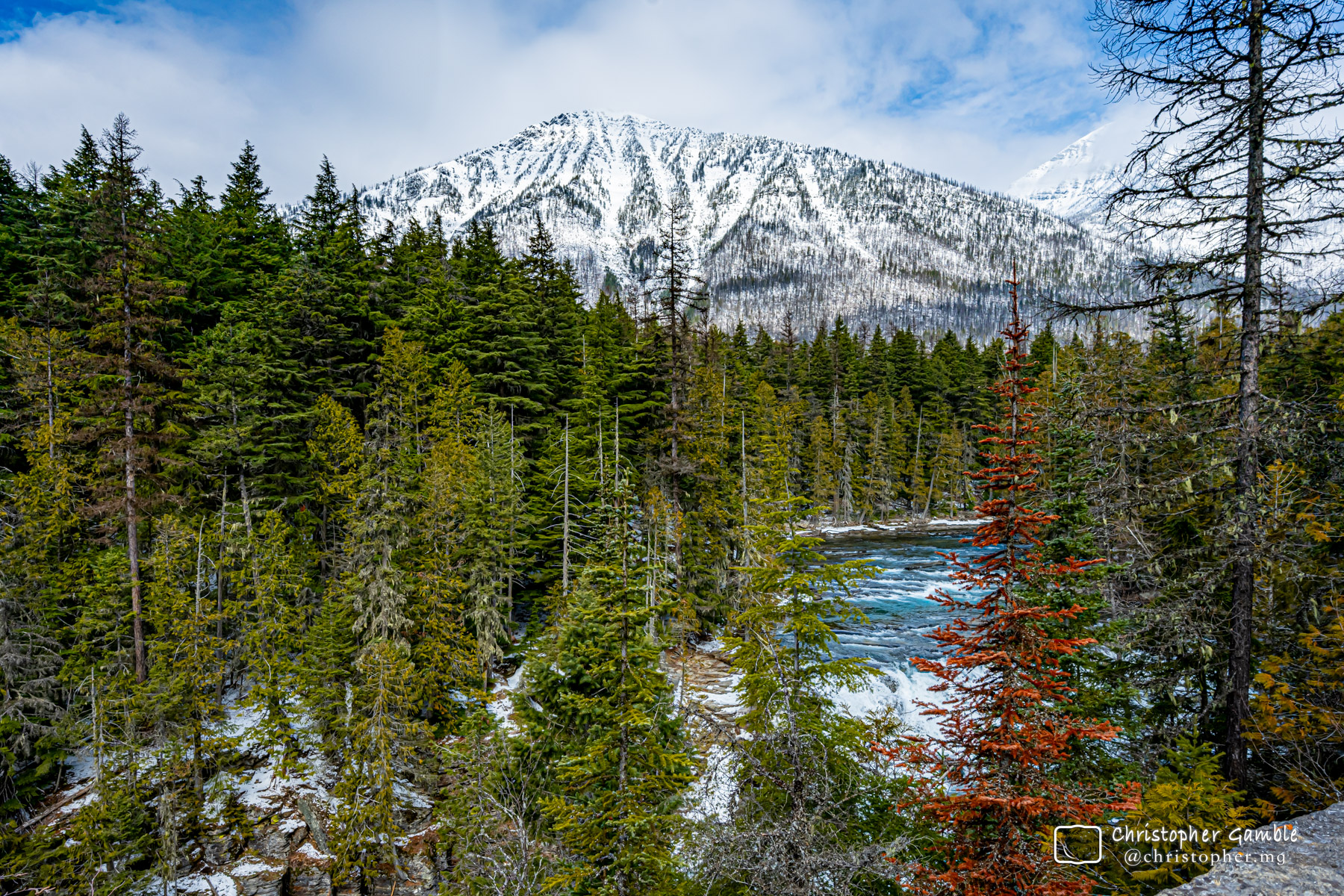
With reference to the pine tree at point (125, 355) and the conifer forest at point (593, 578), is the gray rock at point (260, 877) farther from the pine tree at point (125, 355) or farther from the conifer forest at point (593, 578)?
the pine tree at point (125, 355)

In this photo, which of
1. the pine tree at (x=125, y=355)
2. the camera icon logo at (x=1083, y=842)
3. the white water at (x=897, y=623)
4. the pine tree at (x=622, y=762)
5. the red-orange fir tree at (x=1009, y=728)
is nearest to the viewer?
the red-orange fir tree at (x=1009, y=728)

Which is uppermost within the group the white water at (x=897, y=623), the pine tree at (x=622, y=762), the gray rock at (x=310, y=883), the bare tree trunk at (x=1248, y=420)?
the bare tree trunk at (x=1248, y=420)

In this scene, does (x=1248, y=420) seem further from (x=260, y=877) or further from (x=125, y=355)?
(x=125, y=355)

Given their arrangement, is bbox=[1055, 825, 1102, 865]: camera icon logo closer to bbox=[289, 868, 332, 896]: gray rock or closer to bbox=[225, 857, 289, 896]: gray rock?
bbox=[289, 868, 332, 896]: gray rock

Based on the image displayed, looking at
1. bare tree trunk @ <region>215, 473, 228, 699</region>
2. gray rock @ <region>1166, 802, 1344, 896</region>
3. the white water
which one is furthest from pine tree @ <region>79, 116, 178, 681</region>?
gray rock @ <region>1166, 802, 1344, 896</region>

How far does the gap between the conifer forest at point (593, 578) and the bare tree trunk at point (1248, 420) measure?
0.07 meters

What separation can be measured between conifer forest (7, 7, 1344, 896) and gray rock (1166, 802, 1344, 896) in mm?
748

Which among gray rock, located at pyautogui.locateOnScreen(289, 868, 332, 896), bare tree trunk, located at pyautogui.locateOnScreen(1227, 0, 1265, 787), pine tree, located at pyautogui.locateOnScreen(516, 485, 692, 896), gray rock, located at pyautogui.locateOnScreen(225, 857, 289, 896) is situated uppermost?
bare tree trunk, located at pyautogui.locateOnScreen(1227, 0, 1265, 787)

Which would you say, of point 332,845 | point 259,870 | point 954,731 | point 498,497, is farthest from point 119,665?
point 954,731

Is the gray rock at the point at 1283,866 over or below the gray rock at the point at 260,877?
over

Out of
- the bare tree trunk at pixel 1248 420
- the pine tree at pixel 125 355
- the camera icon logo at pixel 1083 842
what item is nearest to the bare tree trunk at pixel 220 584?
the pine tree at pixel 125 355

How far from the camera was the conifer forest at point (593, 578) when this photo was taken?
21.9 ft

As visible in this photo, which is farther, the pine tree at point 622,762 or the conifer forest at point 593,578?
the pine tree at point 622,762

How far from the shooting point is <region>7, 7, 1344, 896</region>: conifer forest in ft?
21.9
